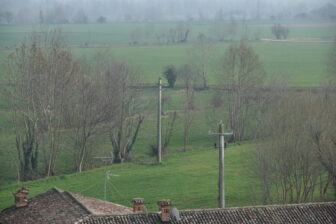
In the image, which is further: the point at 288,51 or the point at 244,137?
the point at 288,51

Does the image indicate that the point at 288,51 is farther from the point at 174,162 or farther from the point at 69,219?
the point at 69,219

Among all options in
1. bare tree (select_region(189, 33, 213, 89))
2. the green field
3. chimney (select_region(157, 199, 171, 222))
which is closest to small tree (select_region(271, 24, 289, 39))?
bare tree (select_region(189, 33, 213, 89))

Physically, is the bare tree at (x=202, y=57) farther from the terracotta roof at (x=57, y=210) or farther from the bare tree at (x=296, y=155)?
the terracotta roof at (x=57, y=210)

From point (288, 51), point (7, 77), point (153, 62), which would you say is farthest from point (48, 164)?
point (288, 51)

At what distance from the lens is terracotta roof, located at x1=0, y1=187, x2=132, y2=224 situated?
23.7 metres

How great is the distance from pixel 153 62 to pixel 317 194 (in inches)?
2228

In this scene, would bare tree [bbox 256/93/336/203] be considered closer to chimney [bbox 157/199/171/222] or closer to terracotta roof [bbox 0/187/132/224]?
terracotta roof [bbox 0/187/132/224]

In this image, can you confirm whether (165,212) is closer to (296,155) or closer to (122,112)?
(296,155)

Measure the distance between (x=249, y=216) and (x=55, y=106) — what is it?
24.2m

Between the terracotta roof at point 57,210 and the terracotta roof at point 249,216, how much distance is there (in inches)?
63.1

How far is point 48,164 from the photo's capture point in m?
42.3

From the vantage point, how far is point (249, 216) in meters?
23.4

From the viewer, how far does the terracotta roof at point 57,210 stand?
2370 centimetres

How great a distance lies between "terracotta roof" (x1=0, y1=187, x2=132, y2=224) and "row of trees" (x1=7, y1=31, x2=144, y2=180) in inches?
653
